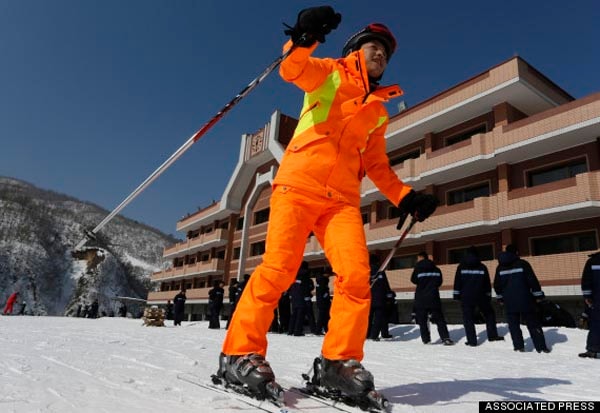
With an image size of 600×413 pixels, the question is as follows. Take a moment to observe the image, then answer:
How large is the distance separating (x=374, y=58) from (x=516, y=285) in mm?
5923

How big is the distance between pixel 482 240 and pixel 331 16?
777 inches

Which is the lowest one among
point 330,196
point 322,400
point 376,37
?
point 322,400

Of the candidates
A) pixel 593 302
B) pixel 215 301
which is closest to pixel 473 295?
pixel 593 302

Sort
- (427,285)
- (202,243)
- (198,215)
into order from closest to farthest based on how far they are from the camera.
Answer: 1. (427,285)
2. (202,243)
3. (198,215)

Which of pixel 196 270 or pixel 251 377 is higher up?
pixel 196 270

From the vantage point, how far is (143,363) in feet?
10.4

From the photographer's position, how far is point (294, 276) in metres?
2.44

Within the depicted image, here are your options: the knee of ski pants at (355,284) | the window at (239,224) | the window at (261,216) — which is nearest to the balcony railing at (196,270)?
the window at (239,224)

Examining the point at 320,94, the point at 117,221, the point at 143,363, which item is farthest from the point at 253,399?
the point at 117,221

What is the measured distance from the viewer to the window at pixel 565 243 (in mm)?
16719

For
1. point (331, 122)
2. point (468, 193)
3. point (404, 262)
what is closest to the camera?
point (331, 122)

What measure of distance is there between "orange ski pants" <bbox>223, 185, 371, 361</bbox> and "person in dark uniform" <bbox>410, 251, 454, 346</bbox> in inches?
255

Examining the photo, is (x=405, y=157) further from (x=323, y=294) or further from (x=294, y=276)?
(x=294, y=276)

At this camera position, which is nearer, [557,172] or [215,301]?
[215,301]
